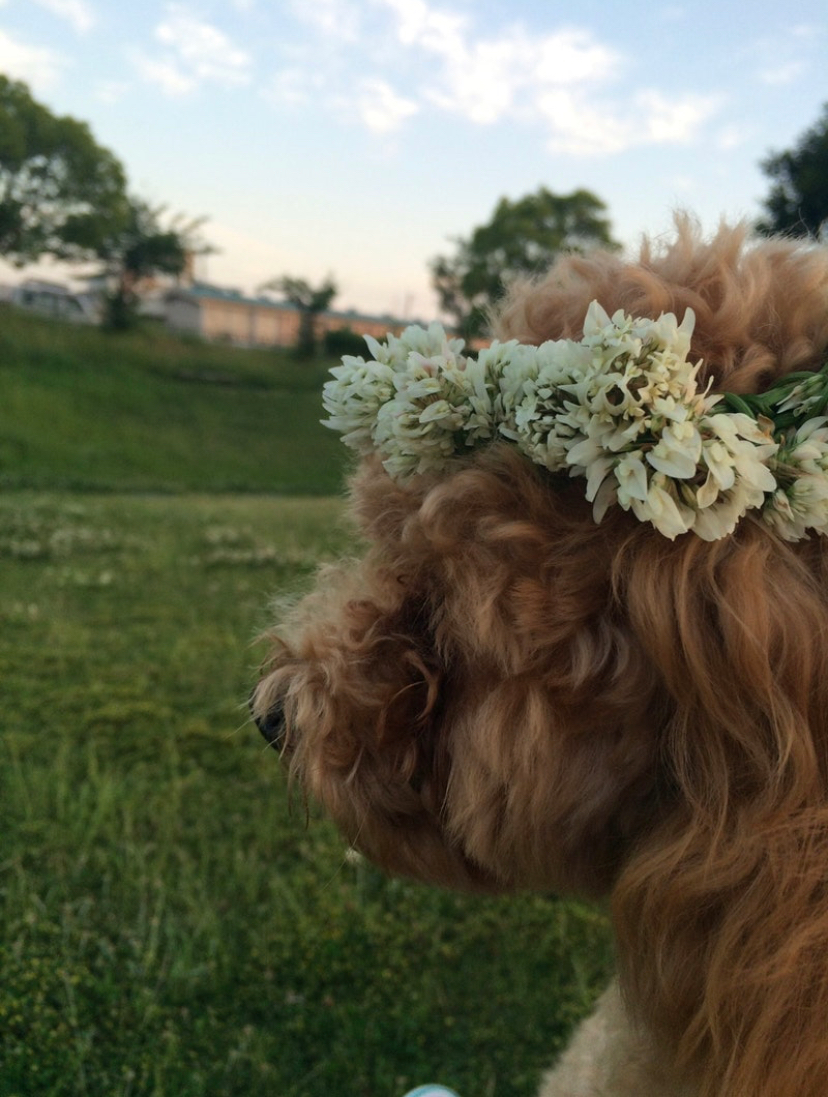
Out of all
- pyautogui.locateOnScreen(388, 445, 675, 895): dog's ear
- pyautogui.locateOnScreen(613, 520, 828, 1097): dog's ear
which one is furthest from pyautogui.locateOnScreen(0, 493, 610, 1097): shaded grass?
pyautogui.locateOnScreen(613, 520, 828, 1097): dog's ear

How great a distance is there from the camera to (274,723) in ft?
5.56

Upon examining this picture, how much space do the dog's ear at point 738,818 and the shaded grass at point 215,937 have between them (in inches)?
31.6

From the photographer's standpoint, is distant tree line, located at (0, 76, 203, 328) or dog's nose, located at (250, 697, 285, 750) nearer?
dog's nose, located at (250, 697, 285, 750)

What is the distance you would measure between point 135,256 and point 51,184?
2.92 m

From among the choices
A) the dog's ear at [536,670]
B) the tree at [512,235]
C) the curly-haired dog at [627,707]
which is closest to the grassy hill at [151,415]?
the tree at [512,235]

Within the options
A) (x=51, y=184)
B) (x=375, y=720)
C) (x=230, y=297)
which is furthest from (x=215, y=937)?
(x=230, y=297)

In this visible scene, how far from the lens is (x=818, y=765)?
123 cm

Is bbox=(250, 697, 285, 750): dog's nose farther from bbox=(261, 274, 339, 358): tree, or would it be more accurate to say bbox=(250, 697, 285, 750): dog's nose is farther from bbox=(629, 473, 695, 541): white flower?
bbox=(261, 274, 339, 358): tree

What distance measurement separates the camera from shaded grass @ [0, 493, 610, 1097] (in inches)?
85.5

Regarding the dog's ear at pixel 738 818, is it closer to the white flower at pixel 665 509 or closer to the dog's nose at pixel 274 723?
the white flower at pixel 665 509

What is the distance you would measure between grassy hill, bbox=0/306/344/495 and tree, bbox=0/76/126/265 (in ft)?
7.24

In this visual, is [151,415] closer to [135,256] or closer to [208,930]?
[135,256]

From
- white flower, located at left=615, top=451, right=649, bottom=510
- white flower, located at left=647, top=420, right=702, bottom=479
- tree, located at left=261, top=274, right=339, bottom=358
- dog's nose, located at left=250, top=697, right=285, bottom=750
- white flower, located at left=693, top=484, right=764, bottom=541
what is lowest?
dog's nose, located at left=250, top=697, right=285, bottom=750

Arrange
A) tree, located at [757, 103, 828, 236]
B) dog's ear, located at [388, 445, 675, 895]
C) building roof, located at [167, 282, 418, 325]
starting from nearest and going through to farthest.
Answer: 1. dog's ear, located at [388, 445, 675, 895]
2. tree, located at [757, 103, 828, 236]
3. building roof, located at [167, 282, 418, 325]
